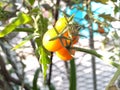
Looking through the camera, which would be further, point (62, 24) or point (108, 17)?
point (108, 17)

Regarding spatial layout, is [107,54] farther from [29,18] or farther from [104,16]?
[104,16]

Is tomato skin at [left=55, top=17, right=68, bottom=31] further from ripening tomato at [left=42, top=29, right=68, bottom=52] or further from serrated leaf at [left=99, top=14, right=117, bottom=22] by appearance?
serrated leaf at [left=99, top=14, right=117, bottom=22]

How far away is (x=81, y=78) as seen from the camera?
2621 mm

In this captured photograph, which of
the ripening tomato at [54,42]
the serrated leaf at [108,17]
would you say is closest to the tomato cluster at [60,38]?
the ripening tomato at [54,42]

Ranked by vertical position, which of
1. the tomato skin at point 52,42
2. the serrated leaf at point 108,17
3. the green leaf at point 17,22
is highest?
the green leaf at point 17,22

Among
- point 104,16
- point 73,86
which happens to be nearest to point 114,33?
Answer: point 104,16

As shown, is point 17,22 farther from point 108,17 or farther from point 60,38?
point 108,17

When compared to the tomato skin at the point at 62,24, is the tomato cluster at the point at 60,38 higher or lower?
lower

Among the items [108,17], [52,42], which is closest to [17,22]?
[52,42]

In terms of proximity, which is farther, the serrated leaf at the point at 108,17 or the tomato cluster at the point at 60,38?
the serrated leaf at the point at 108,17

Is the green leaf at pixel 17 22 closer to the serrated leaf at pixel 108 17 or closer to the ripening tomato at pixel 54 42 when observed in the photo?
the ripening tomato at pixel 54 42

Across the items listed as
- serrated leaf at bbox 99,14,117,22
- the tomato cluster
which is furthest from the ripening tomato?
serrated leaf at bbox 99,14,117,22

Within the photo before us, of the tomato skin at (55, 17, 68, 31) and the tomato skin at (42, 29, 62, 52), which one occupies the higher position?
the tomato skin at (55, 17, 68, 31)

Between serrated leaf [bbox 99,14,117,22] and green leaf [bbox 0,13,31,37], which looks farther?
serrated leaf [bbox 99,14,117,22]
